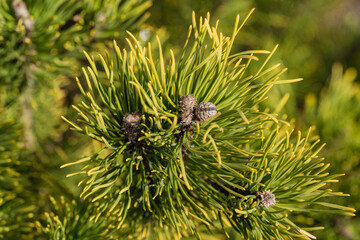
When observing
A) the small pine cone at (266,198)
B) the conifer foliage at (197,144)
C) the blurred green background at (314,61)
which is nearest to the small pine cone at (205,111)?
the conifer foliage at (197,144)

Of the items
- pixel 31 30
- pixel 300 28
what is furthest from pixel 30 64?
pixel 300 28

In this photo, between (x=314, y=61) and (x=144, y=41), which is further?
(x=314, y=61)

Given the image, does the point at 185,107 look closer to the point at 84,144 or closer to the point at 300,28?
the point at 84,144

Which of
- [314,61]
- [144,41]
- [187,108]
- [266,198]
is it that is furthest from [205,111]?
[314,61]

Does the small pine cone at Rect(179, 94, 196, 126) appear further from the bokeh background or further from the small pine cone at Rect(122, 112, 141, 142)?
the bokeh background

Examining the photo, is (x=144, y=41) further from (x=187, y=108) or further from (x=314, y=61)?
(x=314, y=61)
